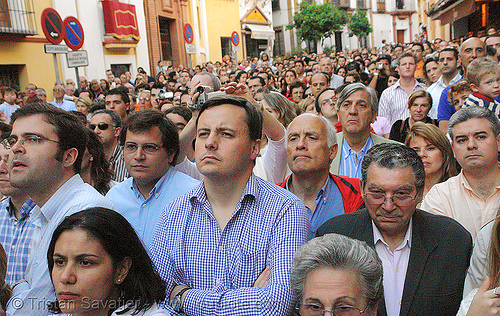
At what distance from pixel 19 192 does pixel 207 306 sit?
1802 mm

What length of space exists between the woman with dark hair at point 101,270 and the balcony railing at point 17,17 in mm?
12971

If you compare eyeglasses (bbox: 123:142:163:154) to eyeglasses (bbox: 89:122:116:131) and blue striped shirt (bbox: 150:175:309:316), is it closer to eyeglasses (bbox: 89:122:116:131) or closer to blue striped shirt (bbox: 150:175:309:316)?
blue striped shirt (bbox: 150:175:309:316)

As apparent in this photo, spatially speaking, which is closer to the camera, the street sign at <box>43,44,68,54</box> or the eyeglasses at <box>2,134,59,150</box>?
the eyeglasses at <box>2,134,59,150</box>

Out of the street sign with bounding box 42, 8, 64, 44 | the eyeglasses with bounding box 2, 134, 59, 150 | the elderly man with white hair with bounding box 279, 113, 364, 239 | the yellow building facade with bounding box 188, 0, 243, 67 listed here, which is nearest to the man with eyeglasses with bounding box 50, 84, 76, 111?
the street sign with bounding box 42, 8, 64, 44

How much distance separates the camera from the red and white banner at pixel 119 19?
696 inches

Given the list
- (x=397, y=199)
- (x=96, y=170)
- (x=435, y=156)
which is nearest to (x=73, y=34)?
(x=96, y=170)

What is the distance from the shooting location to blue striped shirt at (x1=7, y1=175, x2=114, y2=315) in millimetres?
2258

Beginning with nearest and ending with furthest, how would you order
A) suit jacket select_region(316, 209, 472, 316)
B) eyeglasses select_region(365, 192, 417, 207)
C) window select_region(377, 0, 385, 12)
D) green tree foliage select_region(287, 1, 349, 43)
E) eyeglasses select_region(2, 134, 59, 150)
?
suit jacket select_region(316, 209, 472, 316), eyeglasses select_region(365, 192, 417, 207), eyeglasses select_region(2, 134, 59, 150), green tree foliage select_region(287, 1, 349, 43), window select_region(377, 0, 385, 12)

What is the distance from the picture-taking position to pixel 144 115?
11.0ft

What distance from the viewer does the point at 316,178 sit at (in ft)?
10.1

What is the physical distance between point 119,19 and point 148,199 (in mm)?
16775

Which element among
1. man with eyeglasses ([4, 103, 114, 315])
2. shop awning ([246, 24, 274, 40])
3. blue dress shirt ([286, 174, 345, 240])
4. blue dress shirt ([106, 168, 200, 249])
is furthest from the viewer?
shop awning ([246, 24, 274, 40])

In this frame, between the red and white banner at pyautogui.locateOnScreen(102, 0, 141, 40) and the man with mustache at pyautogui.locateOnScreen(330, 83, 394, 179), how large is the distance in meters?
15.8

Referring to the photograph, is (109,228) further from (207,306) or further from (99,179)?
(99,179)
